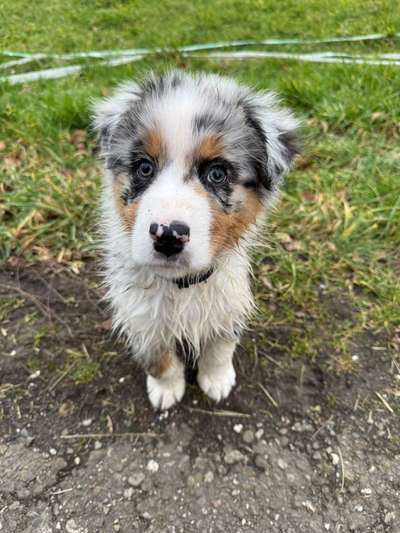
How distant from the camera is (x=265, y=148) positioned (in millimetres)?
2217

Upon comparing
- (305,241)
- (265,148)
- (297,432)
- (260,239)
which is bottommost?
(297,432)

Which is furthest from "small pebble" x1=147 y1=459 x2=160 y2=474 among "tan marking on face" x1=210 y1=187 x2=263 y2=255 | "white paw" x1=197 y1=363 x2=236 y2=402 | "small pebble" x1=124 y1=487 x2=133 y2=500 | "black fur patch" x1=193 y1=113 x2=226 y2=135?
"black fur patch" x1=193 y1=113 x2=226 y2=135

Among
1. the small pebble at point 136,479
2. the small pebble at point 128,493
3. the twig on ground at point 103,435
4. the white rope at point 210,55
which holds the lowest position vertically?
the small pebble at point 128,493

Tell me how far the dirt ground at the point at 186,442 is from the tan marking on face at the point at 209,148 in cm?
153

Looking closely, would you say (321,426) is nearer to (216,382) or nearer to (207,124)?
(216,382)

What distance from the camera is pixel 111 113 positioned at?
7.73 ft

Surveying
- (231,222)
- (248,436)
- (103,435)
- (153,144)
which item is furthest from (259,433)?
(153,144)

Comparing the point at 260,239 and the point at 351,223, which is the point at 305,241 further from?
the point at 260,239

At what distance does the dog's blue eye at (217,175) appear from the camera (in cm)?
203

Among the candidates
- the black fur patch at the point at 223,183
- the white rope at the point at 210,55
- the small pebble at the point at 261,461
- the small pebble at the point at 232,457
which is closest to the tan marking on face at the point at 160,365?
the small pebble at the point at 232,457

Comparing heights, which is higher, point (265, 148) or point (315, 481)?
point (265, 148)

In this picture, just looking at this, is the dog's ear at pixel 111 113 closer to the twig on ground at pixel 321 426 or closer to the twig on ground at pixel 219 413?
the twig on ground at pixel 219 413

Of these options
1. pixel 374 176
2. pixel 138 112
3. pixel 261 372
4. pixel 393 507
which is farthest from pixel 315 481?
pixel 374 176

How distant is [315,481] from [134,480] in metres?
0.94
